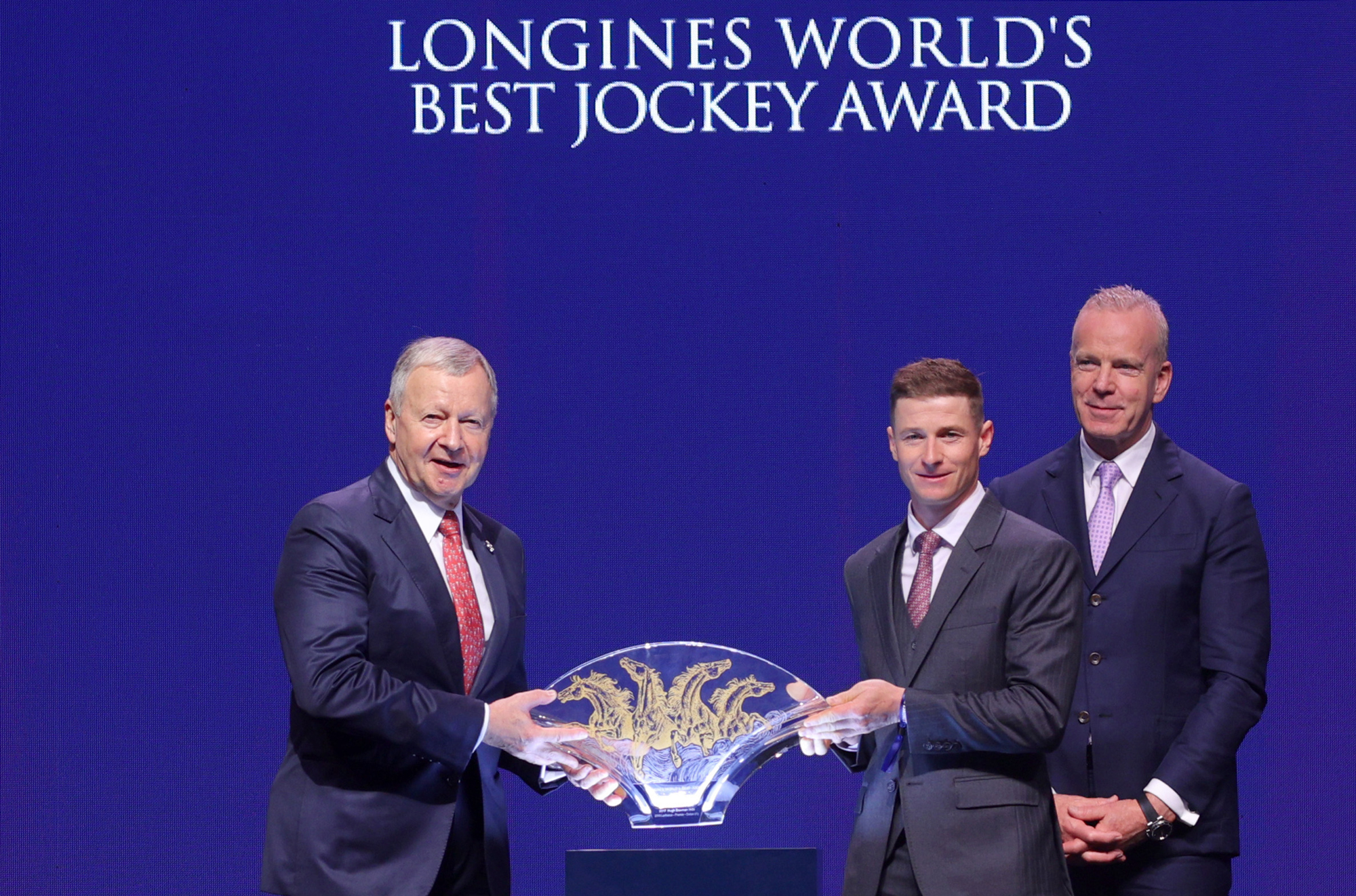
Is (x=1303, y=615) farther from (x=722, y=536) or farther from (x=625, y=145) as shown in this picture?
(x=625, y=145)

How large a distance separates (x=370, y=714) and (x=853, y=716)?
839mm

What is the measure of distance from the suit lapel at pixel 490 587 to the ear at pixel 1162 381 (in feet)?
4.57

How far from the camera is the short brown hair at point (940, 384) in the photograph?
108 inches

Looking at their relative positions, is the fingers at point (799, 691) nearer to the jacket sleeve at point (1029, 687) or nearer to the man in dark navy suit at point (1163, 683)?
the jacket sleeve at point (1029, 687)

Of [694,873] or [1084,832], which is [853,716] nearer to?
[694,873]

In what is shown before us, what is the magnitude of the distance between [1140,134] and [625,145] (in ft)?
4.61

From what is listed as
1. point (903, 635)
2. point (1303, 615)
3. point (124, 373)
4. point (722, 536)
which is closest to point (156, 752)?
point (124, 373)

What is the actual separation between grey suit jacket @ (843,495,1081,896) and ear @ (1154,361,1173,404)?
0.61 metres

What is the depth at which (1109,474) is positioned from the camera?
3133 mm

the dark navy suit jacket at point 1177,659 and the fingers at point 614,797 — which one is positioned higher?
the dark navy suit jacket at point 1177,659

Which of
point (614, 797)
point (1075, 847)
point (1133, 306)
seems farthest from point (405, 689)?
point (1133, 306)

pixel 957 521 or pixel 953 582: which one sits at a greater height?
pixel 957 521

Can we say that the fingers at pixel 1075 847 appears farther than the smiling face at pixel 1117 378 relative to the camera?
No

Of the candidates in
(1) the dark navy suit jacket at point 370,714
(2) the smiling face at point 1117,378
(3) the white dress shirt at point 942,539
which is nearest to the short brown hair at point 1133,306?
(2) the smiling face at point 1117,378
